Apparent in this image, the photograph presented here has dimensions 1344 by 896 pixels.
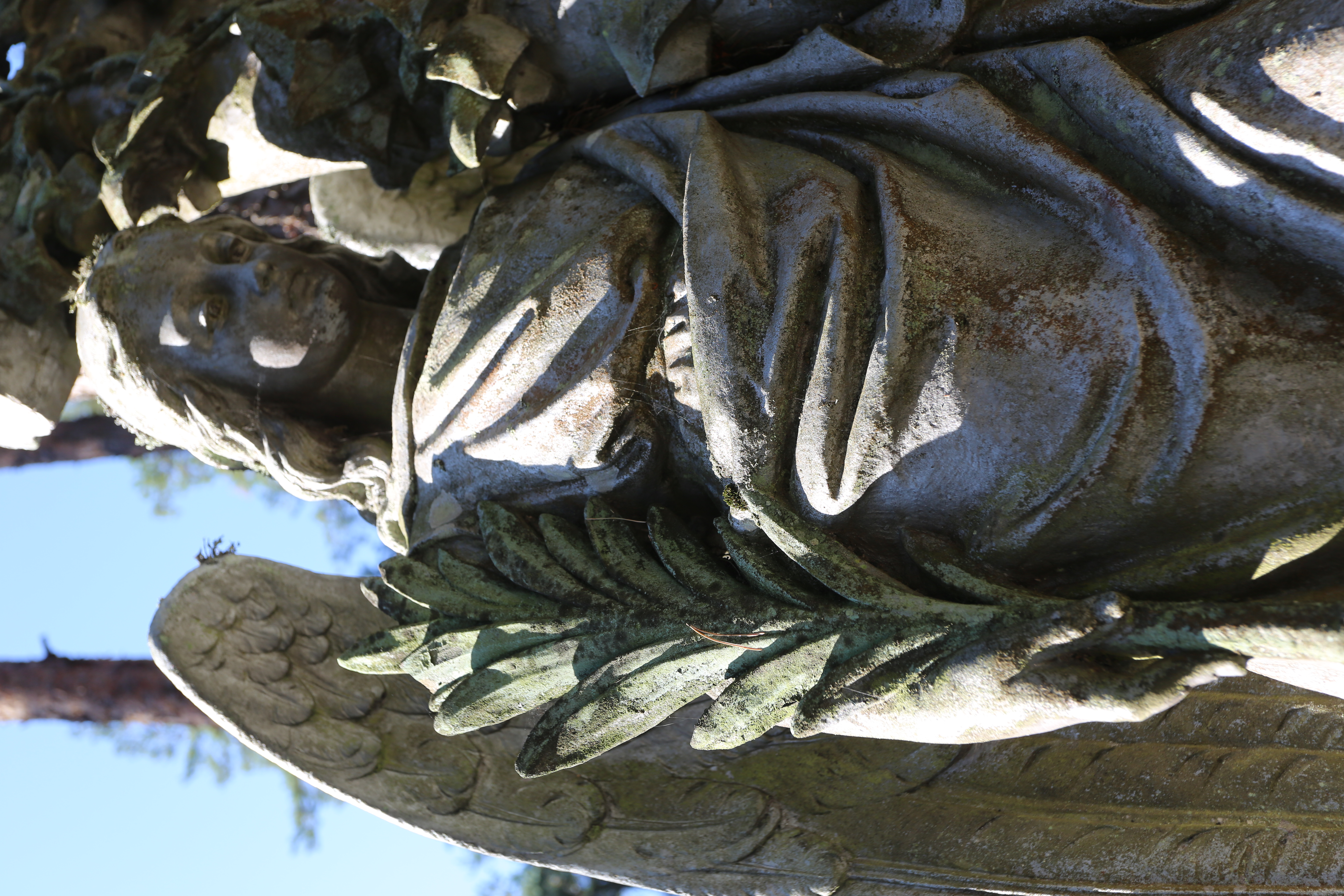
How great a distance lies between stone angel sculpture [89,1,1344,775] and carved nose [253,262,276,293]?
1.59ft

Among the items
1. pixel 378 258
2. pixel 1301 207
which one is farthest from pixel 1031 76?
pixel 378 258

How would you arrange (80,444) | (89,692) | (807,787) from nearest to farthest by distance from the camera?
(807,787), (89,692), (80,444)

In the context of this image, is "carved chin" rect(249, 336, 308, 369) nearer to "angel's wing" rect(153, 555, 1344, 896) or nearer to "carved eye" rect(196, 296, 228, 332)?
"carved eye" rect(196, 296, 228, 332)

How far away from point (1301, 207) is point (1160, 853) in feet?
4.46

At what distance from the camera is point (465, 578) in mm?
1915

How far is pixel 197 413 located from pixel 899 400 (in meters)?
1.78

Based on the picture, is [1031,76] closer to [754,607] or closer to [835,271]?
[835,271]

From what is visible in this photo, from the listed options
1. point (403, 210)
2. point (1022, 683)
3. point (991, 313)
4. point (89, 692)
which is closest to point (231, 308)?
point (403, 210)

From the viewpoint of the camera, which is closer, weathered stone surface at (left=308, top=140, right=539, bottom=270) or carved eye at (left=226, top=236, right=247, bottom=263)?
carved eye at (left=226, top=236, right=247, bottom=263)

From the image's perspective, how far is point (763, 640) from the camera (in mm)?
1577

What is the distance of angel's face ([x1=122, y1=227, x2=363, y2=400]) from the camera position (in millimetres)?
2340

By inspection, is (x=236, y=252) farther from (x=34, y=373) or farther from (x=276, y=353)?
(x=34, y=373)

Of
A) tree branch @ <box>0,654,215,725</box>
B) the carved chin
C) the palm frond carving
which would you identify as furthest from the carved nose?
tree branch @ <box>0,654,215,725</box>

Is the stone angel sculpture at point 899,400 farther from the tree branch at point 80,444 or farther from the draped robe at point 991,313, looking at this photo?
the tree branch at point 80,444
